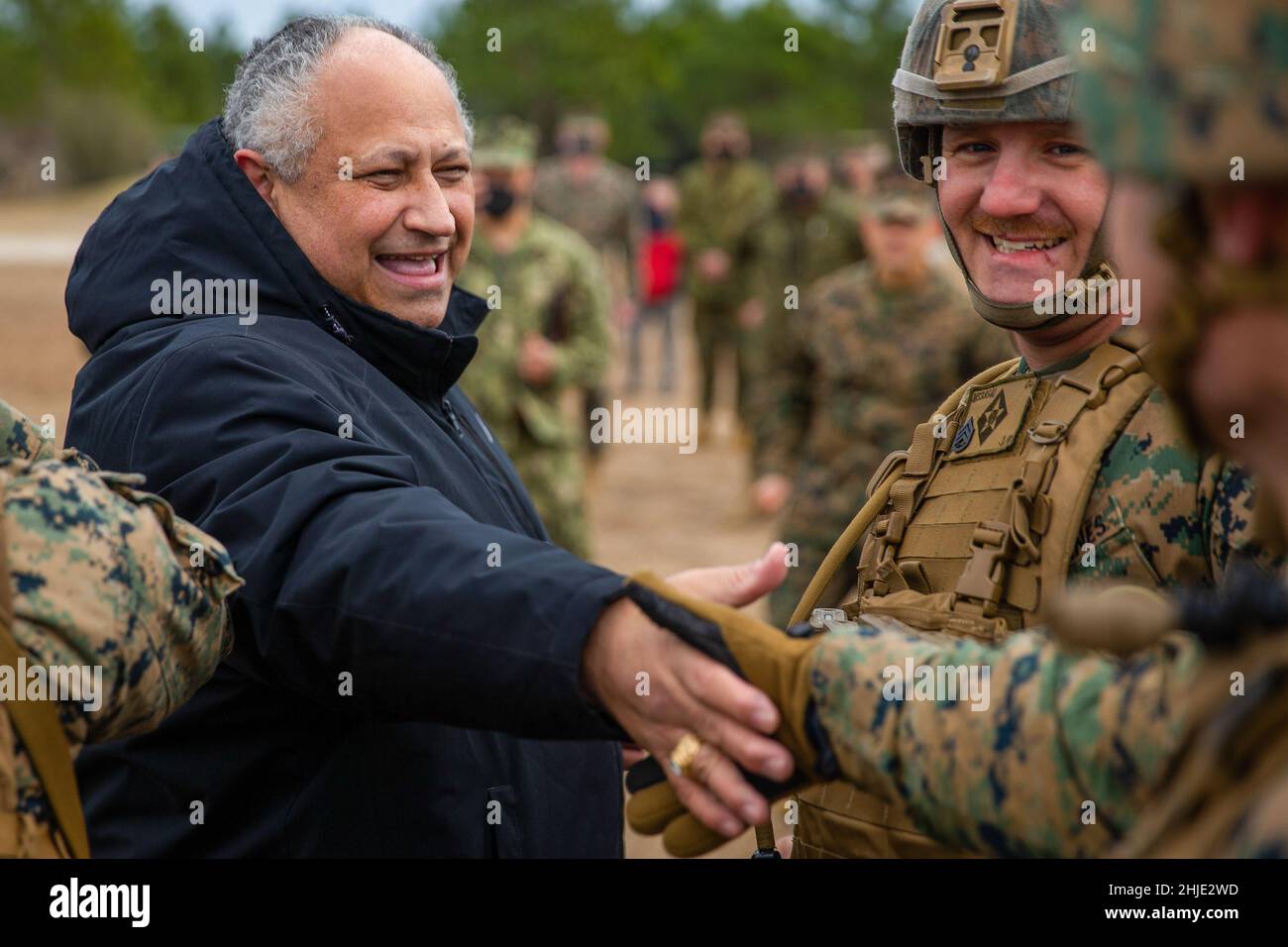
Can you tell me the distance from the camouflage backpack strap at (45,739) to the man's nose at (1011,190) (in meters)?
1.86

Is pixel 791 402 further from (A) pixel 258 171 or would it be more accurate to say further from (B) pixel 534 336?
(A) pixel 258 171

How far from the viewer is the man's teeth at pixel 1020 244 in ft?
9.66

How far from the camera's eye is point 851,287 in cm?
731

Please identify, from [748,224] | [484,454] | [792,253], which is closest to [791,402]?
[484,454]

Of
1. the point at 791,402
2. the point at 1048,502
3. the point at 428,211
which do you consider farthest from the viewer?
the point at 791,402

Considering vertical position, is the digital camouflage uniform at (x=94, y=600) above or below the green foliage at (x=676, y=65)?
below

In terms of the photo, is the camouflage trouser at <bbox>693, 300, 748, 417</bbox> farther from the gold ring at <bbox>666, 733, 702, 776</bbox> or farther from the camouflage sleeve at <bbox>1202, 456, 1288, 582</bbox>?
the gold ring at <bbox>666, 733, 702, 776</bbox>

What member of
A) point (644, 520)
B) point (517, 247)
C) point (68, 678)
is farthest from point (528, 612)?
point (644, 520)

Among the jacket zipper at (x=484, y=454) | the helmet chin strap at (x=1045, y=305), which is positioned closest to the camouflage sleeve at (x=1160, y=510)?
the helmet chin strap at (x=1045, y=305)

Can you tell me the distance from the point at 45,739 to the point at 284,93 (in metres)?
1.71

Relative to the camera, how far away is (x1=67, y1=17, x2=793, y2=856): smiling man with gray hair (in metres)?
2.37

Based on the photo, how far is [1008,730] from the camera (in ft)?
6.31

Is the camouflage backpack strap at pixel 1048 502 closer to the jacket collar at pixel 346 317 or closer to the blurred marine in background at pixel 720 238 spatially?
the jacket collar at pixel 346 317

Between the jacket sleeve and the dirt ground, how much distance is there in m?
4.00
